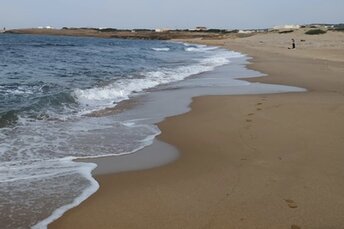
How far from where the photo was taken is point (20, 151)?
6.59 metres

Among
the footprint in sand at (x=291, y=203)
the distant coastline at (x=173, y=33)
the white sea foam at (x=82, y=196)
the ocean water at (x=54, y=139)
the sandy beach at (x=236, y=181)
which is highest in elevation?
the distant coastline at (x=173, y=33)

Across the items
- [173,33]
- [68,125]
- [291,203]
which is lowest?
[291,203]

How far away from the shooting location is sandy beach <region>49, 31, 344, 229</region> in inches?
165

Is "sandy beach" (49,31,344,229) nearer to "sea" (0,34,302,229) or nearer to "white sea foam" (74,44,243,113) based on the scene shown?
"sea" (0,34,302,229)

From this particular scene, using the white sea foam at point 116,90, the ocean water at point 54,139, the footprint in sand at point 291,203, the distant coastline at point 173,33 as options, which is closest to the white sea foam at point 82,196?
the ocean water at point 54,139

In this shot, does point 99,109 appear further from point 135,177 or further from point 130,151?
point 135,177

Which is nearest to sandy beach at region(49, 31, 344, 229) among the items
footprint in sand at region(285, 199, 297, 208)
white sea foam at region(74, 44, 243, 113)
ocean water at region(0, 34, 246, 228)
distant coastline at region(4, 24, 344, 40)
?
footprint in sand at region(285, 199, 297, 208)

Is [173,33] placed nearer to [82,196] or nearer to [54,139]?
[54,139]

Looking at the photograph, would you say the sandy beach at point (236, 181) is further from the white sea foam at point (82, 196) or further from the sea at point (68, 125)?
the sea at point (68, 125)

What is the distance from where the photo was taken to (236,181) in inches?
206

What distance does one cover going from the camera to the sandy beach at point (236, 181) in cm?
418

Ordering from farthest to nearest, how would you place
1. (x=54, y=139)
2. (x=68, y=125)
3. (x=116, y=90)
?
(x=116, y=90) → (x=68, y=125) → (x=54, y=139)

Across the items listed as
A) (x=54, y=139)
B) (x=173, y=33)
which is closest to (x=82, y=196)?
(x=54, y=139)

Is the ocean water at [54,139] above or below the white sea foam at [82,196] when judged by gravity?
above
